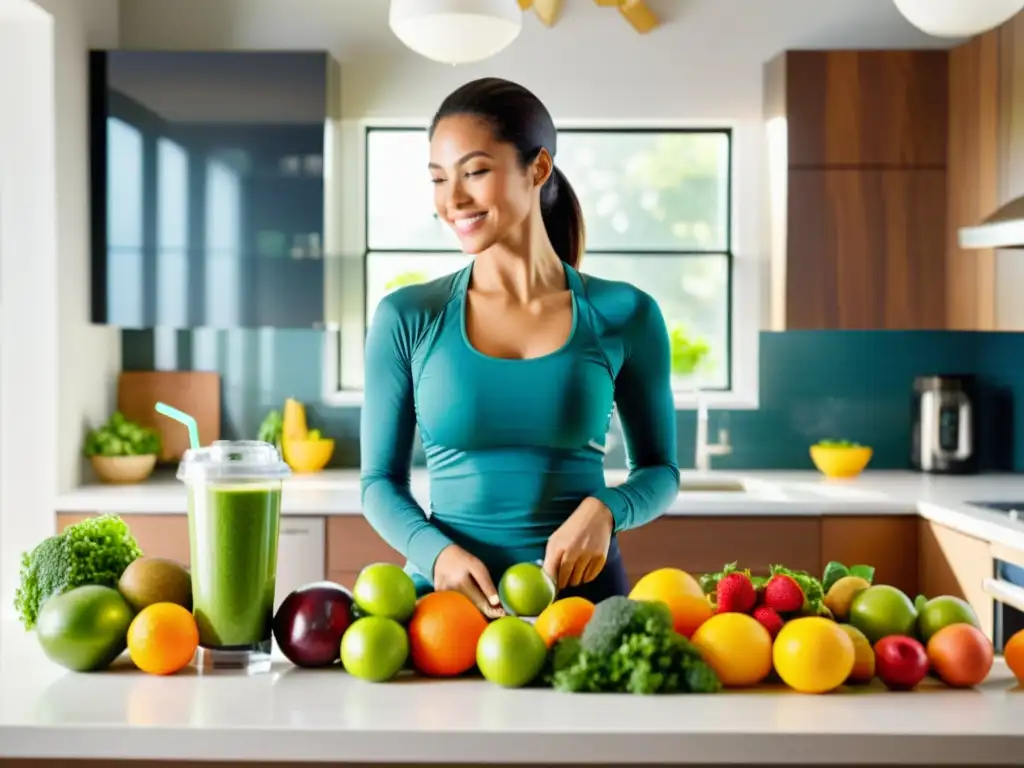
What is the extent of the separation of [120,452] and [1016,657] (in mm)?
3063

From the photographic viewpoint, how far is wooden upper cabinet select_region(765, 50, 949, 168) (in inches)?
161

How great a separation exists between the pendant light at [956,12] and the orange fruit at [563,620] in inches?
58.9

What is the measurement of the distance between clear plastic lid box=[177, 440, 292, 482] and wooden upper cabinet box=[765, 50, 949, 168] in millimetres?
2878

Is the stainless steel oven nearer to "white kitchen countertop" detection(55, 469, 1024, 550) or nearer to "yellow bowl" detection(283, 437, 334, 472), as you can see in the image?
"white kitchen countertop" detection(55, 469, 1024, 550)

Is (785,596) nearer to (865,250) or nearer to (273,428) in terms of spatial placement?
(865,250)

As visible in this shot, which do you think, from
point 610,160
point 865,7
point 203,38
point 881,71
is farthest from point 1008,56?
point 203,38

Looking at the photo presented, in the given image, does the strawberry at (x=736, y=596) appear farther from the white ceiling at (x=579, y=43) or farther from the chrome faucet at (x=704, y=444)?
the white ceiling at (x=579, y=43)

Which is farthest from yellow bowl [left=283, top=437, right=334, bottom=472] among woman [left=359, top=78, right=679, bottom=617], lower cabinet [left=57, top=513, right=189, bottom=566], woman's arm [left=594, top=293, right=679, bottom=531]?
woman's arm [left=594, top=293, right=679, bottom=531]

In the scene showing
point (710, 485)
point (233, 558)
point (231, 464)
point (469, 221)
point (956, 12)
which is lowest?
point (710, 485)

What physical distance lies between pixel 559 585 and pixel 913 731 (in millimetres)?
606

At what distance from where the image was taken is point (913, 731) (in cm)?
138

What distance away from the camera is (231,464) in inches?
63.1

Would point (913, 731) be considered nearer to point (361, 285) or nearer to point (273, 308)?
point (273, 308)

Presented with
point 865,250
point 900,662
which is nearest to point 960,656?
point 900,662
